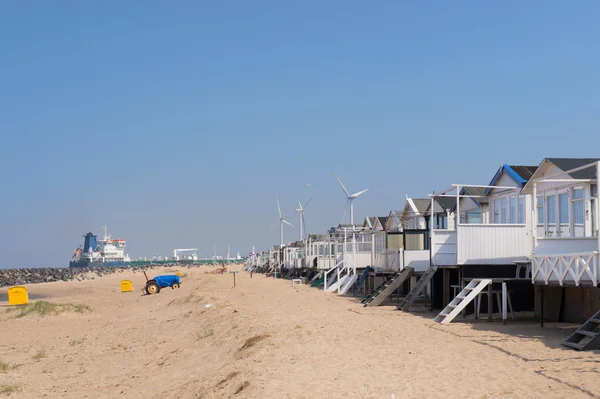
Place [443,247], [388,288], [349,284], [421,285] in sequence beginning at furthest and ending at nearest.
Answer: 1. [349,284]
2. [388,288]
3. [421,285]
4. [443,247]

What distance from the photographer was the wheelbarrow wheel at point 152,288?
49.5 m

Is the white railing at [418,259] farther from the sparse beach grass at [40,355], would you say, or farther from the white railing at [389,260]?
the sparse beach grass at [40,355]

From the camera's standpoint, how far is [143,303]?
137 feet

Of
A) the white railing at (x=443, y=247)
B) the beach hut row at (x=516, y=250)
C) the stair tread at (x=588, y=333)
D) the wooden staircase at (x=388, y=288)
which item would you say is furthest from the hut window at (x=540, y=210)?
the stair tread at (x=588, y=333)

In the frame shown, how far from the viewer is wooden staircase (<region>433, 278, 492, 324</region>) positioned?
67.6ft

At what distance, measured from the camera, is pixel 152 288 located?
163ft

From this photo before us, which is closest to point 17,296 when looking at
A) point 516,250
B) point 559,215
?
point 516,250

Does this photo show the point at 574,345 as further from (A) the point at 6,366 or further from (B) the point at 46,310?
(B) the point at 46,310

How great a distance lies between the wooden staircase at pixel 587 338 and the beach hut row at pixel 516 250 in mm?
48

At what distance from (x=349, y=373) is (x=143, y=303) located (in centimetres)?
3085

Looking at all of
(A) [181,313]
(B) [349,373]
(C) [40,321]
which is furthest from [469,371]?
(C) [40,321]

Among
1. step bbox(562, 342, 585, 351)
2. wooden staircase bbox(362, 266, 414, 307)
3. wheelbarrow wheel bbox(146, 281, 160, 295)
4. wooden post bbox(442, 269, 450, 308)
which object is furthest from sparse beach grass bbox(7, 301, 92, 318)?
step bbox(562, 342, 585, 351)

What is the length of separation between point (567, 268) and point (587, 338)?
277 cm

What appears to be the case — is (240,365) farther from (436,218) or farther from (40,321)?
(436,218)
